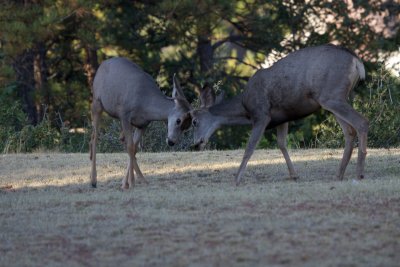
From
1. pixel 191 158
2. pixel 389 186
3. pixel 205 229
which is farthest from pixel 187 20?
pixel 205 229

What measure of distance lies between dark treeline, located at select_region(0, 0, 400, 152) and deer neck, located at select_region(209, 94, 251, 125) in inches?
459

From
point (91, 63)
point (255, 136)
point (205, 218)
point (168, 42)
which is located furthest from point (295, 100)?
point (91, 63)

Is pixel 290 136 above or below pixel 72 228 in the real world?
above

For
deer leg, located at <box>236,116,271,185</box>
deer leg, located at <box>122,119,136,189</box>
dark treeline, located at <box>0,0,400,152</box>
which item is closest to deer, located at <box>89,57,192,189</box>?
deer leg, located at <box>122,119,136,189</box>

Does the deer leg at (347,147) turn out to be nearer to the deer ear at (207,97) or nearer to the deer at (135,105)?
the deer ear at (207,97)

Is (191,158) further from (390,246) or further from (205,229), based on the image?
(390,246)

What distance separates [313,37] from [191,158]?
1303 centimetres

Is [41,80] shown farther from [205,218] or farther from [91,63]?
[205,218]

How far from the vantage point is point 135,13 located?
1102 inches

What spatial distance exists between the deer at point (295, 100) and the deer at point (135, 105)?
344 mm

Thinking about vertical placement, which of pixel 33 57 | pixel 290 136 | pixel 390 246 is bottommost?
pixel 390 246

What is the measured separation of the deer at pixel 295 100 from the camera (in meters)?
12.7

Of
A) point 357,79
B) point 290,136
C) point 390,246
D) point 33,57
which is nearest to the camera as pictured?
point 390,246

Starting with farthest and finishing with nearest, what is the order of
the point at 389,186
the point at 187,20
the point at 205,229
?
the point at 187,20 → the point at 389,186 → the point at 205,229
